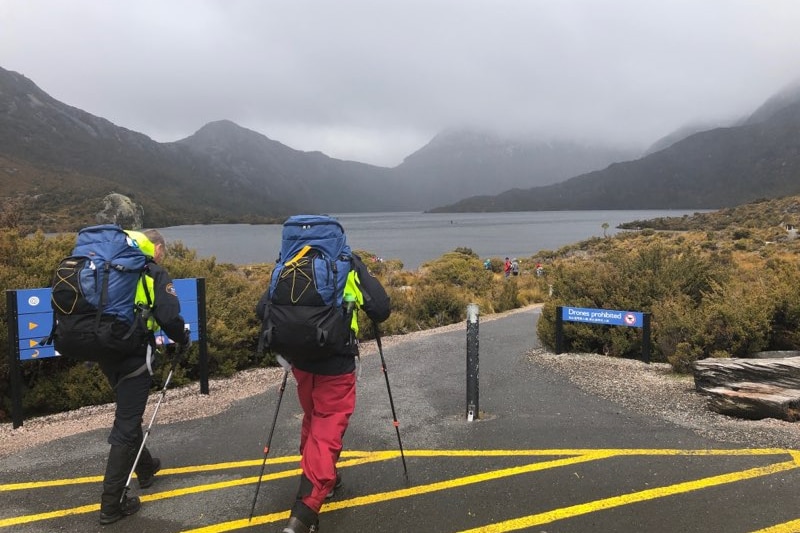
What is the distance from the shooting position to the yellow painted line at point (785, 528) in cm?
304

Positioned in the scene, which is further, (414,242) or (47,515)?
(414,242)

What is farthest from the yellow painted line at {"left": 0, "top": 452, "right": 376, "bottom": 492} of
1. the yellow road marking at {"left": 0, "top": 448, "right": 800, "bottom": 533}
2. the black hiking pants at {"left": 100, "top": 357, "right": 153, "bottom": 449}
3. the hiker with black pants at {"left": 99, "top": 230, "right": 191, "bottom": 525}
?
the black hiking pants at {"left": 100, "top": 357, "right": 153, "bottom": 449}

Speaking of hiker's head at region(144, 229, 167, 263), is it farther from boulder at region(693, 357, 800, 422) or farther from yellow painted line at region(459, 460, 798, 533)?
boulder at region(693, 357, 800, 422)

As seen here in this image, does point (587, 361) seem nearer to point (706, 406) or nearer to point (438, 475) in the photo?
point (706, 406)

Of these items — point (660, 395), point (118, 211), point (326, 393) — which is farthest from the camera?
point (118, 211)

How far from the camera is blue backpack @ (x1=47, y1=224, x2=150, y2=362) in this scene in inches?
124

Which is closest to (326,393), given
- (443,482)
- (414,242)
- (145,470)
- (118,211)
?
(443,482)

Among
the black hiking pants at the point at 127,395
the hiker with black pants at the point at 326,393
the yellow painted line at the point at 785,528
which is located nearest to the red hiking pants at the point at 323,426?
the hiker with black pants at the point at 326,393

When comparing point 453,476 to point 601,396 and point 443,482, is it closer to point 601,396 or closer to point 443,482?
point 443,482

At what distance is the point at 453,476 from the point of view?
3.90 m

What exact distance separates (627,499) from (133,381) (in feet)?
11.4

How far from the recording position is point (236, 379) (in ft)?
23.3

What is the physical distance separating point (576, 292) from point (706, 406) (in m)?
3.87

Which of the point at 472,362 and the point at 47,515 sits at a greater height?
the point at 472,362
